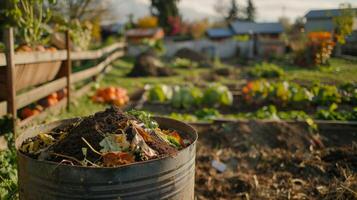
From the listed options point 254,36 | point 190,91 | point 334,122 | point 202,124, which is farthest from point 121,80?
point 254,36

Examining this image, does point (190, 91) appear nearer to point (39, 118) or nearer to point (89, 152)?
point (39, 118)

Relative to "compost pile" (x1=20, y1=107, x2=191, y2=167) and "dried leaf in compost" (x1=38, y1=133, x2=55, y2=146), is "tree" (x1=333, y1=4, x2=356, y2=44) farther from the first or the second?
"dried leaf in compost" (x1=38, y1=133, x2=55, y2=146)

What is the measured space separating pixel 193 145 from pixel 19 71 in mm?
3331

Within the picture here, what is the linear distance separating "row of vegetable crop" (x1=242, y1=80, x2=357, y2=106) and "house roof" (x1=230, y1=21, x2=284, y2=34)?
91.8 feet

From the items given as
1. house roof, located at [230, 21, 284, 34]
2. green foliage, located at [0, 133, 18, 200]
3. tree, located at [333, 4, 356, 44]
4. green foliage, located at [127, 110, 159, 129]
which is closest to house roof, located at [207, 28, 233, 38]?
house roof, located at [230, 21, 284, 34]

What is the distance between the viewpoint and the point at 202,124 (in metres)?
5.88

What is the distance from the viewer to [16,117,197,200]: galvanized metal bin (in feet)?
6.51

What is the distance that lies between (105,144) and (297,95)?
563cm

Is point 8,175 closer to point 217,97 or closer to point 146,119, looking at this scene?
point 146,119

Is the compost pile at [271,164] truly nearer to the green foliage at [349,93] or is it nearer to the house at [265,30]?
the green foliage at [349,93]

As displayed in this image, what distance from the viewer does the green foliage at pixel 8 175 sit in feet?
10.1

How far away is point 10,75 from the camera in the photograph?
4.43m

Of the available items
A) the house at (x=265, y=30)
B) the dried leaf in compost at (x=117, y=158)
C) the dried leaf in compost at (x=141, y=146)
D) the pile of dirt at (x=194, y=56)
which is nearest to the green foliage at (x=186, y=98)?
the dried leaf in compost at (x=141, y=146)

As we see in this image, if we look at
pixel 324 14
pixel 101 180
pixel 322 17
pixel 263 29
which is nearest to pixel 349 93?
pixel 322 17
